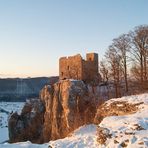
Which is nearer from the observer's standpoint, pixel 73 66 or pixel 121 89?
pixel 121 89

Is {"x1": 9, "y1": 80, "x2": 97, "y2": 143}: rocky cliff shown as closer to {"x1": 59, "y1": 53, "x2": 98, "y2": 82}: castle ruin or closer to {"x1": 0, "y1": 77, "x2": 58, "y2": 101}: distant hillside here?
{"x1": 59, "y1": 53, "x2": 98, "y2": 82}: castle ruin

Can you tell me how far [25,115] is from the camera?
31797 millimetres

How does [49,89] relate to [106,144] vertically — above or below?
above

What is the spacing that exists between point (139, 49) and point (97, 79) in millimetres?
6376

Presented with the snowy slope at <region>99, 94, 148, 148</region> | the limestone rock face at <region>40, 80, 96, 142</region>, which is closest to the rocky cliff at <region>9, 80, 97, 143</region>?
the limestone rock face at <region>40, 80, 96, 142</region>

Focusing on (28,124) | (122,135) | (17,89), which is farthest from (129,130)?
(17,89)

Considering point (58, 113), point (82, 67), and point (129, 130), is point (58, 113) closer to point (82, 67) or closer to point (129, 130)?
point (129, 130)

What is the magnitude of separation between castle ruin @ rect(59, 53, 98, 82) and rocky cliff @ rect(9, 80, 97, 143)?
10145 millimetres

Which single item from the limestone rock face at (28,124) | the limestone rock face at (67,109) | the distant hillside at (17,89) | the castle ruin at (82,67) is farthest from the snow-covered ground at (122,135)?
the distant hillside at (17,89)

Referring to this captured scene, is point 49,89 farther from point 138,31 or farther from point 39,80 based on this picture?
point 39,80

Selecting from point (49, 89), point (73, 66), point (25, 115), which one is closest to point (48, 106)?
point (49, 89)

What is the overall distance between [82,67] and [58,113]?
634 inches

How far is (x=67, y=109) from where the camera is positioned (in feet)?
77.7

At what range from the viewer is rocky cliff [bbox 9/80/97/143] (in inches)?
896
